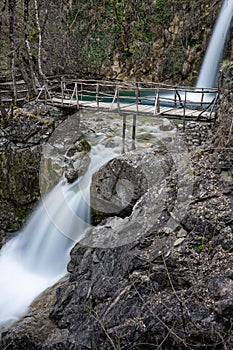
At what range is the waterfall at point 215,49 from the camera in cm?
1552

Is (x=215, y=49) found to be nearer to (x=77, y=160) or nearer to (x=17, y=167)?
(x=77, y=160)

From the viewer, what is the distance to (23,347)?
19.2ft

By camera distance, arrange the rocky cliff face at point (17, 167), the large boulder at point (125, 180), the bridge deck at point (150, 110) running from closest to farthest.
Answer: the large boulder at point (125, 180), the bridge deck at point (150, 110), the rocky cliff face at point (17, 167)

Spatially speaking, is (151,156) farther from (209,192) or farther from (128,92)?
(128,92)

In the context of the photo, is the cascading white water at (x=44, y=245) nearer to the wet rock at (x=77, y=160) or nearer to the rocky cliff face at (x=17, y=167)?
the wet rock at (x=77, y=160)

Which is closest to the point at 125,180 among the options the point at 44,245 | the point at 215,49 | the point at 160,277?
the point at 44,245

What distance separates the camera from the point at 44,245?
8695 mm

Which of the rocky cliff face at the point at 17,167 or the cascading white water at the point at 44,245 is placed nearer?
the cascading white water at the point at 44,245

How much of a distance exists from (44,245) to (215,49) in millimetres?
12896

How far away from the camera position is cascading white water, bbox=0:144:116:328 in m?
7.83

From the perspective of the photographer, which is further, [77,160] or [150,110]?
[77,160]

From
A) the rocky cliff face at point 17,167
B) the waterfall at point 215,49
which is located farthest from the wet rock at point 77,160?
the waterfall at point 215,49

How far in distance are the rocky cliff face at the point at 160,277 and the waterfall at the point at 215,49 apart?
935 cm

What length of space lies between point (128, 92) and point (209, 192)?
525 inches
